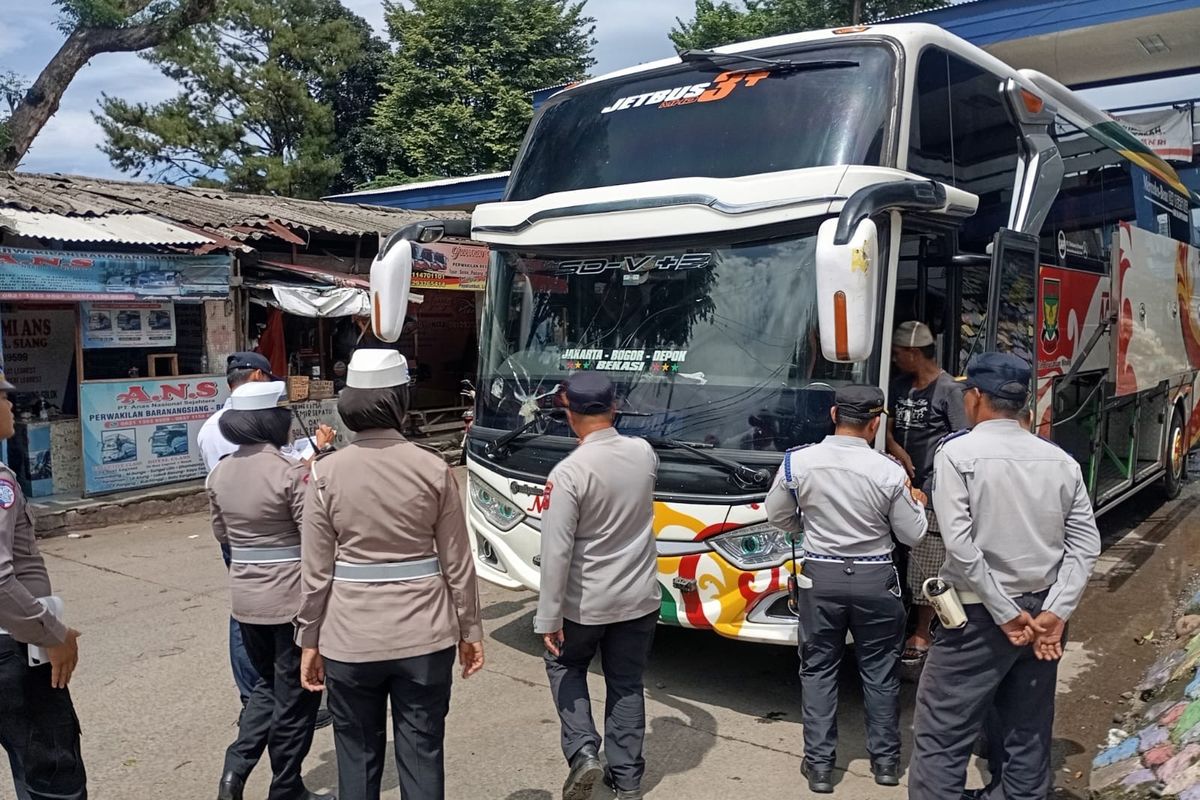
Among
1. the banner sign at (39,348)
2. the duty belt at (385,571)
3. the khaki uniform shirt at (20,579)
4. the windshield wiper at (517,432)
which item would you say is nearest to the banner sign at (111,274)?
the banner sign at (39,348)

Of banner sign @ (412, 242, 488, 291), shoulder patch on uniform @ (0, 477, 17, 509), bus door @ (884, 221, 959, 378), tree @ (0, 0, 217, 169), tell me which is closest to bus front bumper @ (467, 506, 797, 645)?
bus door @ (884, 221, 959, 378)

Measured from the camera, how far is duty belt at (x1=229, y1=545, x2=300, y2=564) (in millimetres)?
3568

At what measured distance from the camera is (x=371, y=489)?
2.90 meters

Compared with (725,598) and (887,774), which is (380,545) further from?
(887,774)

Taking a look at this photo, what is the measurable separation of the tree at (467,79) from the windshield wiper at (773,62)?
2401 cm

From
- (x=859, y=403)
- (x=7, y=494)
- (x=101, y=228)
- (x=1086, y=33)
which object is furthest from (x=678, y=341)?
(x=1086, y=33)

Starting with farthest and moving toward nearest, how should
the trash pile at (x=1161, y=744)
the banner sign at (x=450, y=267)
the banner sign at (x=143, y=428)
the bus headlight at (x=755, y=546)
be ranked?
the banner sign at (x=450, y=267) → the banner sign at (x=143, y=428) → the bus headlight at (x=755, y=546) → the trash pile at (x=1161, y=744)

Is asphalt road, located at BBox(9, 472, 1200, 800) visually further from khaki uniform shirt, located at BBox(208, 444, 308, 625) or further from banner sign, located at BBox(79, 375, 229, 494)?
banner sign, located at BBox(79, 375, 229, 494)

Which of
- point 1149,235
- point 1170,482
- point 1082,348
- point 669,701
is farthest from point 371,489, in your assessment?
point 1170,482

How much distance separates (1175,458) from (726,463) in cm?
747

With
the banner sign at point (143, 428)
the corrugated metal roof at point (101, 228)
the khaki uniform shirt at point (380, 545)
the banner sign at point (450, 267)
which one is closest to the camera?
the khaki uniform shirt at point (380, 545)

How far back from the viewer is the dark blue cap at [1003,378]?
10.4 feet

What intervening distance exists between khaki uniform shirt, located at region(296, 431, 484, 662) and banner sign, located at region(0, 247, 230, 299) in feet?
23.5

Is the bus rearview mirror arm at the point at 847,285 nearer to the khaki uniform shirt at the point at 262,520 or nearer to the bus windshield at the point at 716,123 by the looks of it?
the bus windshield at the point at 716,123
